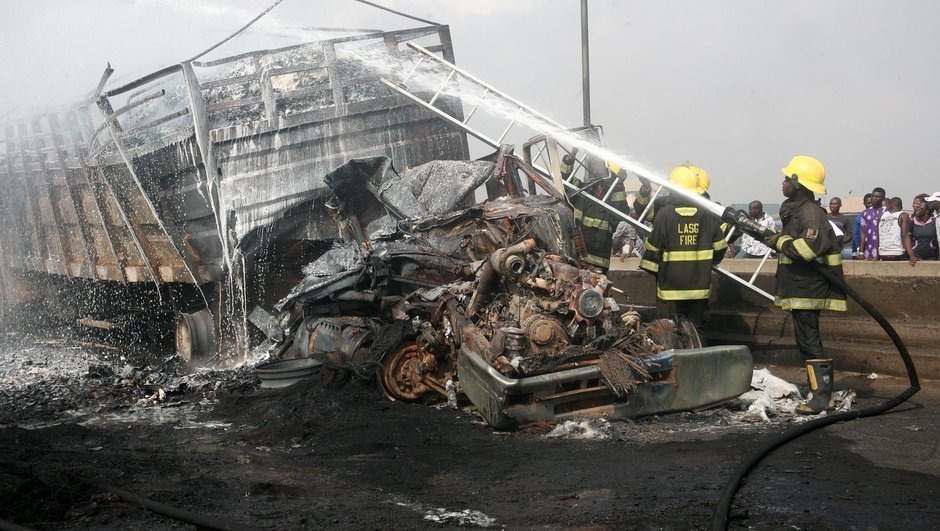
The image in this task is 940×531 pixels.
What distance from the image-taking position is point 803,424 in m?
5.29

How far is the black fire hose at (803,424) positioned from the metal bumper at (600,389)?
0.58m

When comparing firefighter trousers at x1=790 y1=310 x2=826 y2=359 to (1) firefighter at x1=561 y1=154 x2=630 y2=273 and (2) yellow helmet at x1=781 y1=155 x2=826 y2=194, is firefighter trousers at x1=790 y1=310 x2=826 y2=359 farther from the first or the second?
(1) firefighter at x1=561 y1=154 x2=630 y2=273

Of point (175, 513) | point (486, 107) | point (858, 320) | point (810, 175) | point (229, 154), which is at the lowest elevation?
point (175, 513)

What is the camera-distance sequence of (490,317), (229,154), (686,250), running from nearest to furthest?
(490,317), (686,250), (229,154)

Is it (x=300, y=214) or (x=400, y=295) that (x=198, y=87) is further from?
(x=400, y=295)

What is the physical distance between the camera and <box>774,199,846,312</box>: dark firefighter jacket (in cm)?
587

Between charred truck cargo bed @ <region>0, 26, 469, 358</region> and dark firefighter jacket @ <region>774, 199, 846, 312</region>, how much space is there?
475 cm

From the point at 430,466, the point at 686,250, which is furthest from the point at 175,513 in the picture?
the point at 686,250

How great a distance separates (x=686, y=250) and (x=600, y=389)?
209 cm

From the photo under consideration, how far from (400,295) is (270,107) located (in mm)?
2912

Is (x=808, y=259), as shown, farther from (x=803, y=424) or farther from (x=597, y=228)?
(x=597, y=228)

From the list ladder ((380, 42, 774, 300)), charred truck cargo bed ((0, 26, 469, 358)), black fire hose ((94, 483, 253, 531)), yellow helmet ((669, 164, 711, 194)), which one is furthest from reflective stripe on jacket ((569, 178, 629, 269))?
black fire hose ((94, 483, 253, 531))

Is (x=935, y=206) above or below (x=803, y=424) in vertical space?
above

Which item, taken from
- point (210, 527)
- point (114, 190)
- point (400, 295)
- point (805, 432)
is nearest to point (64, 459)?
point (210, 527)
